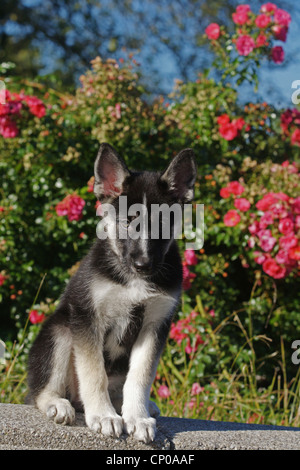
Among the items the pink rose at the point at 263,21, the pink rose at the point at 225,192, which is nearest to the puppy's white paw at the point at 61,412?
the pink rose at the point at 225,192

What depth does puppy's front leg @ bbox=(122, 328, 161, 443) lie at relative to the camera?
320cm

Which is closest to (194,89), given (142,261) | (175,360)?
(175,360)

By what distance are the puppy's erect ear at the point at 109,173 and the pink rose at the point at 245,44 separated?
3563 millimetres

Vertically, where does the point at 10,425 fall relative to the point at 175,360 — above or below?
above

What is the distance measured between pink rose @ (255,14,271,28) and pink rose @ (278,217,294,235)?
2.37 m

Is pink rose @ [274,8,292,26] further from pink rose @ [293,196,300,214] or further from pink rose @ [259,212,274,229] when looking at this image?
pink rose @ [259,212,274,229]

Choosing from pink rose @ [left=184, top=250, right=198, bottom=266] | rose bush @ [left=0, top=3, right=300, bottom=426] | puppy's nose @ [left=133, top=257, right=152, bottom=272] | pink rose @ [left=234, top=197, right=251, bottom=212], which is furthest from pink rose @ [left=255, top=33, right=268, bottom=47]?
puppy's nose @ [left=133, top=257, right=152, bottom=272]

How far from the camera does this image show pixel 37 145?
252 inches

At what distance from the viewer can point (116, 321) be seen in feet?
11.6

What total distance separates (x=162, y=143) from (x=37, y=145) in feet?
4.64

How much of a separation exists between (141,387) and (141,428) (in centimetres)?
26

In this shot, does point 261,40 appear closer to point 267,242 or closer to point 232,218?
point 232,218
